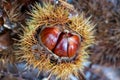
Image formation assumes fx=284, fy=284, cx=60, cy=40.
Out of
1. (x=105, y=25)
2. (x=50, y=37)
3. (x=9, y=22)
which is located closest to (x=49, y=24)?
(x=50, y=37)

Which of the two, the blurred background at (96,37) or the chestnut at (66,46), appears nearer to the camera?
the chestnut at (66,46)

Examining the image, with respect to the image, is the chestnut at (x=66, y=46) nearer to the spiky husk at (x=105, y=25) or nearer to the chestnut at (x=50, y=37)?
the chestnut at (x=50, y=37)

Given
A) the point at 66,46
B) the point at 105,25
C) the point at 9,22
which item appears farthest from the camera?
the point at 105,25

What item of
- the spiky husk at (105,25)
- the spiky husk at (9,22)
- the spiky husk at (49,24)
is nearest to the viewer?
the spiky husk at (49,24)

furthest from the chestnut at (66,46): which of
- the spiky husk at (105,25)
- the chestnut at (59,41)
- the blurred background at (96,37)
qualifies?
the spiky husk at (105,25)

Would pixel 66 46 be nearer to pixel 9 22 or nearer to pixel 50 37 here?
pixel 50 37

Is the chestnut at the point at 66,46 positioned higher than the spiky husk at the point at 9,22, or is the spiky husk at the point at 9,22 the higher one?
the spiky husk at the point at 9,22
